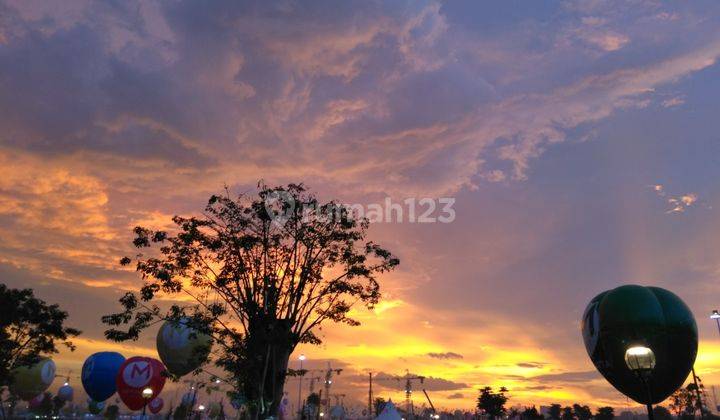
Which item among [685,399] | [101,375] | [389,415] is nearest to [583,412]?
[685,399]

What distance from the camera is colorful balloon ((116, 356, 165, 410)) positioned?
36531mm

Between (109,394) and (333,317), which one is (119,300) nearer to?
(333,317)

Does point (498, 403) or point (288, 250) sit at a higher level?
Answer: point (288, 250)

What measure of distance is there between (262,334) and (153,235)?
6168 millimetres

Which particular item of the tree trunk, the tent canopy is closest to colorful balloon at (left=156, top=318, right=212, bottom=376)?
the tree trunk

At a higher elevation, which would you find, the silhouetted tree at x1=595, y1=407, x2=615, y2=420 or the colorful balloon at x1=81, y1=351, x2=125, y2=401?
the colorful balloon at x1=81, y1=351, x2=125, y2=401

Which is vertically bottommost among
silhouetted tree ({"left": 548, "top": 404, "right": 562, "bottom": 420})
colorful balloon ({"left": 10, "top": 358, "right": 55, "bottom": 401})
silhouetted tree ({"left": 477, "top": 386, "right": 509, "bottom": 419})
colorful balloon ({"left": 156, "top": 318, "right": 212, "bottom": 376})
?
silhouetted tree ({"left": 548, "top": 404, "right": 562, "bottom": 420})

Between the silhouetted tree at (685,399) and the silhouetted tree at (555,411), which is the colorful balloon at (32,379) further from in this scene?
the silhouetted tree at (555,411)

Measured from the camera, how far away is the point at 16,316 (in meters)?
34.6

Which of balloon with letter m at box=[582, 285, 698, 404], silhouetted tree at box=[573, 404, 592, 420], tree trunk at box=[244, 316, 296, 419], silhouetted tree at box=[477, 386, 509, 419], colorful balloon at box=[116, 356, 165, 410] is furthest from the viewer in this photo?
silhouetted tree at box=[573, 404, 592, 420]

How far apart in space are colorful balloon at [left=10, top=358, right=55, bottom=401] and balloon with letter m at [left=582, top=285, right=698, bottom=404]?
157 ft

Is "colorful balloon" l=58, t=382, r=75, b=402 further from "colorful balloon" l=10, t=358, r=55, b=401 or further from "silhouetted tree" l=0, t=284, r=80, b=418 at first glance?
"silhouetted tree" l=0, t=284, r=80, b=418

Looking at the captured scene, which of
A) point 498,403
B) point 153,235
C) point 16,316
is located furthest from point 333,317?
point 498,403

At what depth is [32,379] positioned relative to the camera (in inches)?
1759
